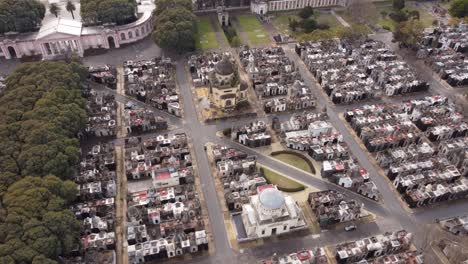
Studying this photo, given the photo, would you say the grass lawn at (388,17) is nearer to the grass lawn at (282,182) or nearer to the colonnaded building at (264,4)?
the colonnaded building at (264,4)

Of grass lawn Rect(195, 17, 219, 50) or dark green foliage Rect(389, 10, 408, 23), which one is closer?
grass lawn Rect(195, 17, 219, 50)

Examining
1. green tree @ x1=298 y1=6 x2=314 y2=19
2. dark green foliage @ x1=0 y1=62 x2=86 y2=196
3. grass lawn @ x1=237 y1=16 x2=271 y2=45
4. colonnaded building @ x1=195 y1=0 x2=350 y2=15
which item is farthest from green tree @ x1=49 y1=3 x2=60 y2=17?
green tree @ x1=298 y1=6 x2=314 y2=19

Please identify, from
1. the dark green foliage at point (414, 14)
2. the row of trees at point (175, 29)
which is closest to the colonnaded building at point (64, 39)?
the row of trees at point (175, 29)

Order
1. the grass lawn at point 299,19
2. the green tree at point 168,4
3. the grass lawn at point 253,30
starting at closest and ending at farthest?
the green tree at point 168,4 → the grass lawn at point 253,30 → the grass lawn at point 299,19

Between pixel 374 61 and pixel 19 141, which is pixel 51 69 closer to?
pixel 19 141

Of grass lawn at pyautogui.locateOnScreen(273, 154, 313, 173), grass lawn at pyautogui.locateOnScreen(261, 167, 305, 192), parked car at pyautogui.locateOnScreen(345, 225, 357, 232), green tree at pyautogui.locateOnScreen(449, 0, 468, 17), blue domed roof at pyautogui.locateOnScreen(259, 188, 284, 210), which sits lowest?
parked car at pyautogui.locateOnScreen(345, 225, 357, 232)

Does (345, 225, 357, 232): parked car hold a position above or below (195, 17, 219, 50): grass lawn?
below

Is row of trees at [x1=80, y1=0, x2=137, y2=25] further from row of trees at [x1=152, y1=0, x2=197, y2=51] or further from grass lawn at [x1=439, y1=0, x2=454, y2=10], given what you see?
grass lawn at [x1=439, y1=0, x2=454, y2=10]
